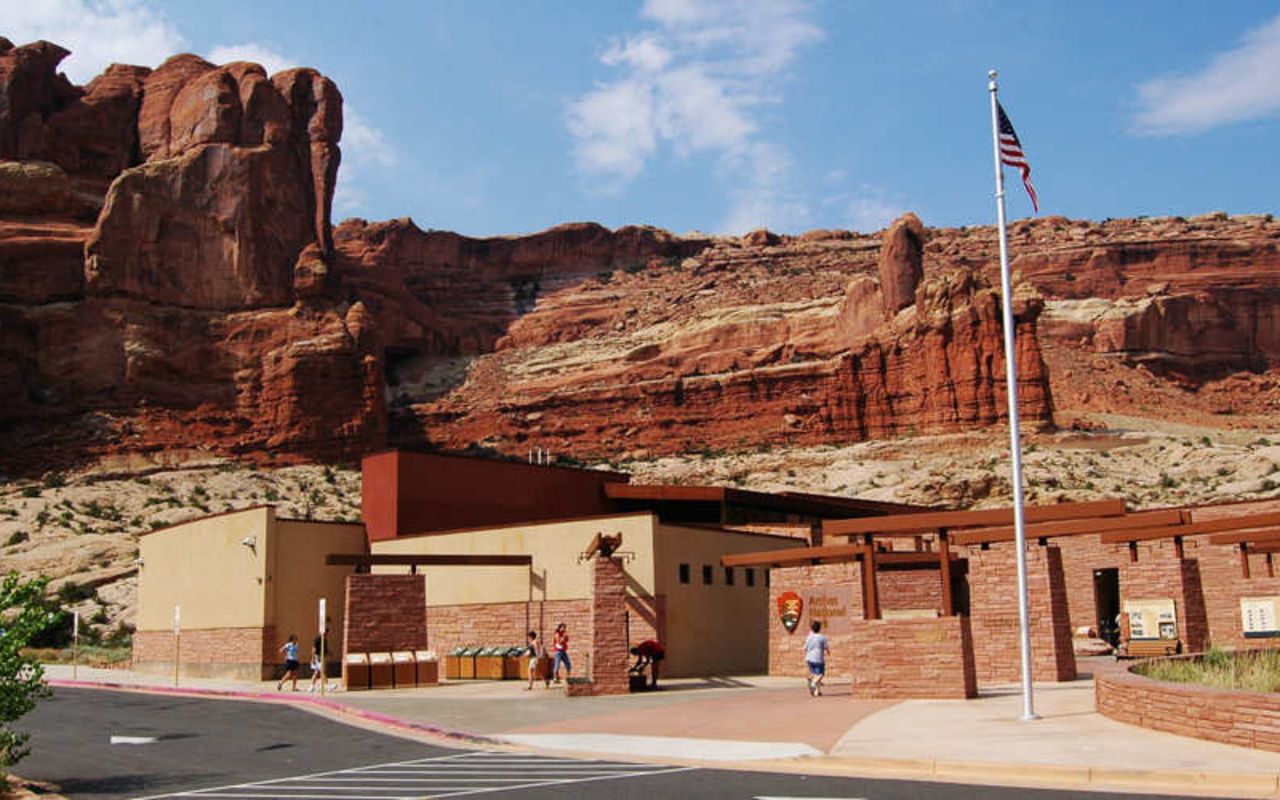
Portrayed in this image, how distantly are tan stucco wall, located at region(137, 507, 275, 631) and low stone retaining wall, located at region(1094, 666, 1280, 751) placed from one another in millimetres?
27657

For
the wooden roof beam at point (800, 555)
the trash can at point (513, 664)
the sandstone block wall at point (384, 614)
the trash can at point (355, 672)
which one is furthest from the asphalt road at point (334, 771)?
the wooden roof beam at point (800, 555)

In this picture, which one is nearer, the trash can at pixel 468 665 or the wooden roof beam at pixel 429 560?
the wooden roof beam at pixel 429 560

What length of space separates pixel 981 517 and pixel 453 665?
17.1 metres

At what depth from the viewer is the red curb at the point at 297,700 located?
19.3m

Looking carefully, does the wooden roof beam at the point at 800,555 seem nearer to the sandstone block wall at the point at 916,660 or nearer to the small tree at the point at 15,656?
the sandstone block wall at the point at 916,660

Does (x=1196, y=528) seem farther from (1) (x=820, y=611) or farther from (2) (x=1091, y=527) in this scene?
(1) (x=820, y=611)

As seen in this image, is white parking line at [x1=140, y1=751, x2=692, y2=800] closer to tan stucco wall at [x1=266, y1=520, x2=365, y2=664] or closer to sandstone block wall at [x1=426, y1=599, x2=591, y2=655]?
sandstone block wall at [x1=426, y1=599, x2=591, y2=655]

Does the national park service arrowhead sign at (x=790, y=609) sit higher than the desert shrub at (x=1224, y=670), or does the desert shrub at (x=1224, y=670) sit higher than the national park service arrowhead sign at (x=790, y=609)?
the national park service arrowhead sign at (x=790, y=609)

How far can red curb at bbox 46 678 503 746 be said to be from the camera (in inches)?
762

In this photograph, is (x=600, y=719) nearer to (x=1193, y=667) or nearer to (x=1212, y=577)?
(x=1193, y=667)

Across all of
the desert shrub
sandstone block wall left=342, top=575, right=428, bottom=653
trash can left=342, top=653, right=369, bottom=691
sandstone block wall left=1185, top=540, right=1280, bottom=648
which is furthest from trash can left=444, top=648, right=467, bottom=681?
the desert shrub

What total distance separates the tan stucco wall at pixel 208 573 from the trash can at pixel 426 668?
807 centimetres

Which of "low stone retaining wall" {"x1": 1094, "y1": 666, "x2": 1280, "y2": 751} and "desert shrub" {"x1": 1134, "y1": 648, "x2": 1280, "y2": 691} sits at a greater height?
"desert shrub" {"x1": 1134, "y1": 648, "x2": 1280, "y2": 691}

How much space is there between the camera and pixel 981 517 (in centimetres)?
2442
